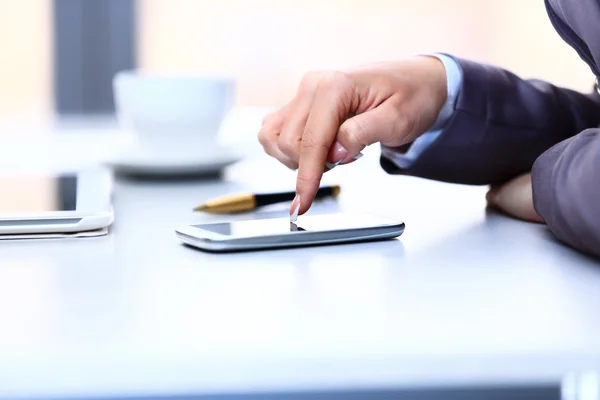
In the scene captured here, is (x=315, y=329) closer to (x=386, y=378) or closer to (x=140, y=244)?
(x=386, y=378)

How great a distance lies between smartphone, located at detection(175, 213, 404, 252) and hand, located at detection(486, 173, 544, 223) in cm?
13

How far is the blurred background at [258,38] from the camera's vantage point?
2.35 m

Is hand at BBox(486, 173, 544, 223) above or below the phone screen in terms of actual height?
below

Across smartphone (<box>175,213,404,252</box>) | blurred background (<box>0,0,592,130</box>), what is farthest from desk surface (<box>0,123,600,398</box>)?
blurred background (<box>0,0,592,130</box>)

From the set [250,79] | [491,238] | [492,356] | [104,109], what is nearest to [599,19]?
[491,238]

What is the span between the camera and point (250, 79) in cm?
299

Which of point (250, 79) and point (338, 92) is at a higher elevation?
point (338, 92)

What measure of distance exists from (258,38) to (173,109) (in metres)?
2.13

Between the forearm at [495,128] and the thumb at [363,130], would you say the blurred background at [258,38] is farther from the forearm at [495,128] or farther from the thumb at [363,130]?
the thumb at [363,130]

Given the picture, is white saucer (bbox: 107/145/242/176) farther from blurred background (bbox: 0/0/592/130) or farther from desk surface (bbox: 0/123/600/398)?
blurred background (bbox: 0/0/592/130)

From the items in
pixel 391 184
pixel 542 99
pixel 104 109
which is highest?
pixel 542 99

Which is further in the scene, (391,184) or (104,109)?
(104,109)

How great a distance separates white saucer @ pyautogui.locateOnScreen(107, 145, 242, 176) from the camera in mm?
839

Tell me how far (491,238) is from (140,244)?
0.22 m
